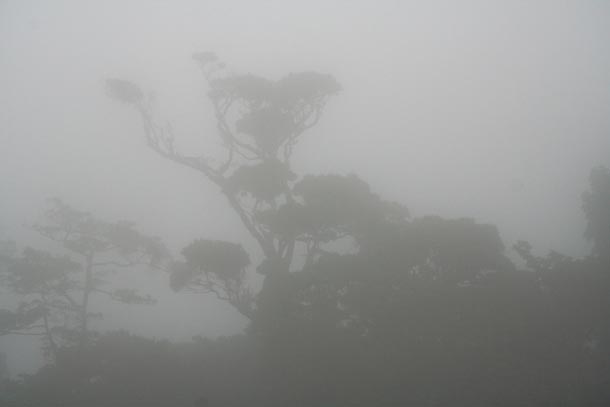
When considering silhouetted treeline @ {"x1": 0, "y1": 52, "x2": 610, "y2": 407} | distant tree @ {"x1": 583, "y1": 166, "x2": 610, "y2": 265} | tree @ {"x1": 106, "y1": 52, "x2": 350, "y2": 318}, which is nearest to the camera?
silhouetted treeline @ {"x1": 0, "y1": 52, "x2": 610, "y2": 407}

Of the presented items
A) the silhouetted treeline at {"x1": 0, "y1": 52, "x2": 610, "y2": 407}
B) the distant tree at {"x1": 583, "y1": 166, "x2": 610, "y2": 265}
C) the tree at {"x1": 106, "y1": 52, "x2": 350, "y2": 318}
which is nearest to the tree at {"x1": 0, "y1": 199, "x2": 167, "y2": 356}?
the silhouetted treeline at {"x1": 0, "y1": 52, "x2": 610, "y2": 407}

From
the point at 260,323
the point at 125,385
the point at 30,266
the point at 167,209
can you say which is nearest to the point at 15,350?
the point at 167,209

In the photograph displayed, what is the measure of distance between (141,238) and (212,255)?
8.65 meters

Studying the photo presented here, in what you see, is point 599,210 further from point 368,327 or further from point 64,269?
point 64,269

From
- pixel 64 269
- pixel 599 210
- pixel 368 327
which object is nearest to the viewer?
pixel 368 327

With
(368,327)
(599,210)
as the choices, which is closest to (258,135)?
(368,327)

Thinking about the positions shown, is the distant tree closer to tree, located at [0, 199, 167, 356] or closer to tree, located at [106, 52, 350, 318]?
tree, located at [106, 52, 350, 318]

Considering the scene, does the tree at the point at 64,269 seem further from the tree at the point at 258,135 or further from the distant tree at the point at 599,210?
the distant tree at the point at 599,210

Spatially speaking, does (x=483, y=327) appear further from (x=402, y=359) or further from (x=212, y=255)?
(x=212, y=255)

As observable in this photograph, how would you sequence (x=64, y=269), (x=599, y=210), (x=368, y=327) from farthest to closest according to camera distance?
(x=599, y=210) → (x=64, y=269) → (x=368, y=327)

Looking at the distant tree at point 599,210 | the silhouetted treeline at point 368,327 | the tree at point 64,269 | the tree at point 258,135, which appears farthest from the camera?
the distant tree at point 599,210

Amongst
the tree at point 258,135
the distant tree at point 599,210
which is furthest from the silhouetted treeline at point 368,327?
the distant tree at point 599,210

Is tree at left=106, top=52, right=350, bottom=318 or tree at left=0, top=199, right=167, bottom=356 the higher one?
tree at left=106, top=52, right=350, bottom=318

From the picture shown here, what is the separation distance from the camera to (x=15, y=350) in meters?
60.5
